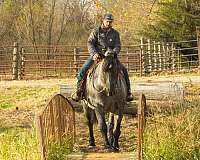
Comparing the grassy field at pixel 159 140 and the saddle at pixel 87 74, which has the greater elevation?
the saddle at pixel 87 74

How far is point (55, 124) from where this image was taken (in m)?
9.14

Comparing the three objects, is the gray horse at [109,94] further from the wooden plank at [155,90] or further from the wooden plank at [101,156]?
the wooden plank at [155,90]

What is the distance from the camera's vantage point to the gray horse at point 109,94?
8977 millimetres

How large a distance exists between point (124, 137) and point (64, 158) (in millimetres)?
2832

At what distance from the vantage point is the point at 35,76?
2762 cm

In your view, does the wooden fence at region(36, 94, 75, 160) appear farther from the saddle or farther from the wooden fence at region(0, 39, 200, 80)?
the wooden fence at region(0, 39, 200, 80)

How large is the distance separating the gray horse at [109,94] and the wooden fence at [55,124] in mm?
A: 676

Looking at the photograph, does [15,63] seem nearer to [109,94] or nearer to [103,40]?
[103,40]

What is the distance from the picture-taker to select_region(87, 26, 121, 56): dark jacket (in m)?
9.69

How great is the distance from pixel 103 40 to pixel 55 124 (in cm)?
194

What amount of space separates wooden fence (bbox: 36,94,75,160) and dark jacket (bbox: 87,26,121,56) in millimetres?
1202

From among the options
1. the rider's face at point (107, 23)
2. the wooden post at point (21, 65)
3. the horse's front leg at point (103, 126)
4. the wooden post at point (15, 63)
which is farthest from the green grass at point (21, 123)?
the wooden post at point (21, 65)

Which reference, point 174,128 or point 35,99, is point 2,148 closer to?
point 174,128

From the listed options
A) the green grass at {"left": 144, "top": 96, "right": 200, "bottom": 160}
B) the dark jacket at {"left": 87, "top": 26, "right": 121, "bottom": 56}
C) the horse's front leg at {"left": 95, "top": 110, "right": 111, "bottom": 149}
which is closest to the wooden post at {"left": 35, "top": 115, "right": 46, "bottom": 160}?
the green grass at {"left": 144, "top": 96, "right": 200, "bottom": 160}
